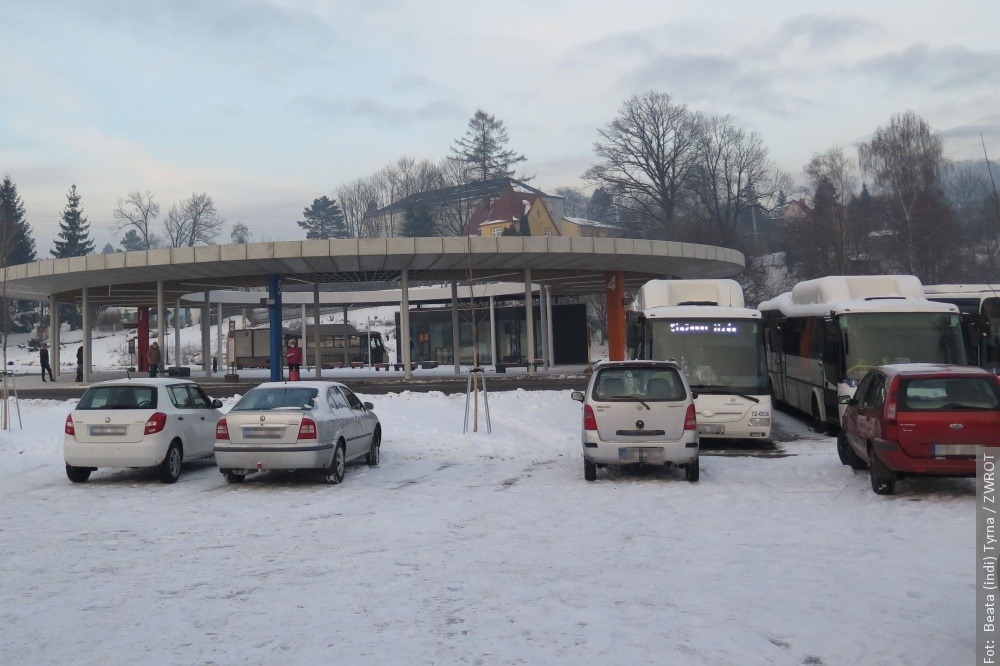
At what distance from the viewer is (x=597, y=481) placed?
41.6ft

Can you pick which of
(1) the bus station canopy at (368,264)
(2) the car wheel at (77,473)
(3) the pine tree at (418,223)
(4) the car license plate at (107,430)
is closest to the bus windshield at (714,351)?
(4) the car license plate at (107,430)

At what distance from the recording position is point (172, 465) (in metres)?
13.1

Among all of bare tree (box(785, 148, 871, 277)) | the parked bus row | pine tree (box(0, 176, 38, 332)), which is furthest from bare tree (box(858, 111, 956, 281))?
pine tree (box(0, 176, 38, 332))

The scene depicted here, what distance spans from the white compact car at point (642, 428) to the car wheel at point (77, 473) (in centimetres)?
734

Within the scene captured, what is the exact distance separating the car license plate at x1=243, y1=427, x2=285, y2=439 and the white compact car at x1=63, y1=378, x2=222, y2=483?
1.51 m

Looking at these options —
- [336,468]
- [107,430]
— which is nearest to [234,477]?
[336,468]

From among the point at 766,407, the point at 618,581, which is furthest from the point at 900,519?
the point at 766,407

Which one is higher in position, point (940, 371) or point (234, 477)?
point (940, 371)

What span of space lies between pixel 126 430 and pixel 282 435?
2.40m

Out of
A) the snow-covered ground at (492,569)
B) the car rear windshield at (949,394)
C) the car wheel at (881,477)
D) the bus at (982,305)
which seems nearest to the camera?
the snow-covered ground at (492,569)

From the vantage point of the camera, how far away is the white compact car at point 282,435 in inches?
478

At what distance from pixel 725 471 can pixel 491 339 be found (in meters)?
36.7

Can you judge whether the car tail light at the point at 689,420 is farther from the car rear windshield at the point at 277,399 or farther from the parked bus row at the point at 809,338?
the car rear windshield at the point at 277,399

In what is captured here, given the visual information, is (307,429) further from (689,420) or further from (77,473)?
(689,420)
